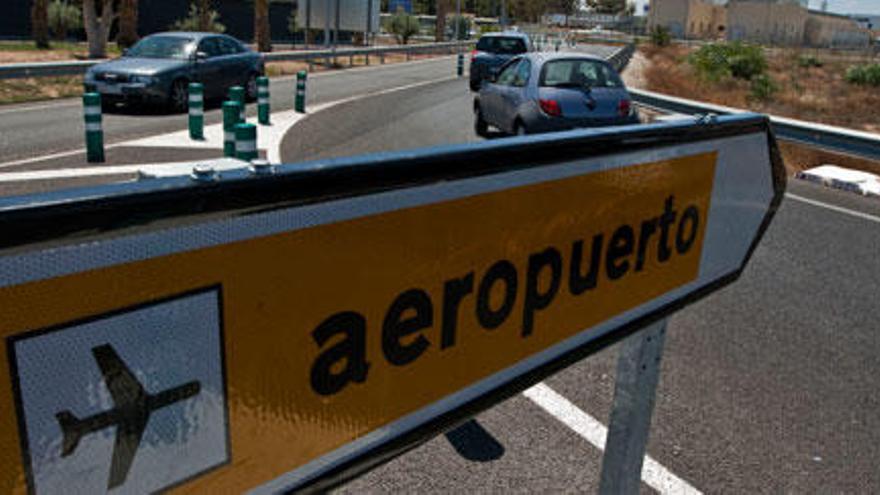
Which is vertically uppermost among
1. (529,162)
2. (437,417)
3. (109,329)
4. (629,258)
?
Result: (529,162)

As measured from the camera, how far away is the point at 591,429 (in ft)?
11.6

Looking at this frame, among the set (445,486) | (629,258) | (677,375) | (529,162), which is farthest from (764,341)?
(529,162)

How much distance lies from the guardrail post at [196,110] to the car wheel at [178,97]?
3333mm

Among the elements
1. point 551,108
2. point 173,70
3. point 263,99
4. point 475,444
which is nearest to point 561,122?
point 551,108

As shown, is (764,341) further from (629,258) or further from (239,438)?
(239,438)

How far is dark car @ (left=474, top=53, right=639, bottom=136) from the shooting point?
412 inches

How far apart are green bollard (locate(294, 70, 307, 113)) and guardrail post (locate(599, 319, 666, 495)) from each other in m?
13.8

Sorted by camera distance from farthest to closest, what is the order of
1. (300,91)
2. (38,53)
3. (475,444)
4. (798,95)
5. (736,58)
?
(736,58), (798,95), (38,53), (300,91), (475,444)

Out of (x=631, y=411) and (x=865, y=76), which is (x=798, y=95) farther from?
(x=631, y=411)

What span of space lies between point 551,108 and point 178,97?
27.2 ft

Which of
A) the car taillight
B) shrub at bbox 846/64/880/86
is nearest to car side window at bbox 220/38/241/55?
the car taillight

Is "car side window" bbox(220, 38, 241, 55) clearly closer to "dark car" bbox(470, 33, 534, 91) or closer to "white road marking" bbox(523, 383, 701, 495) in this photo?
"dark car" bbox(470, 33, 534, 91)

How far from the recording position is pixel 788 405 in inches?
152

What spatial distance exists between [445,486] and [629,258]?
1699mm
